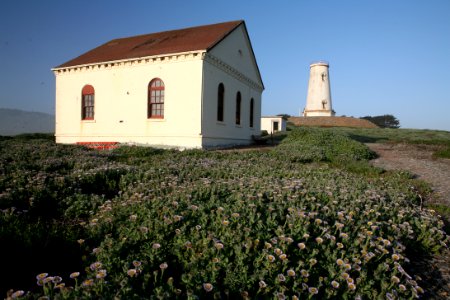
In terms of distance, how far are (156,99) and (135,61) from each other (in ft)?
9.19

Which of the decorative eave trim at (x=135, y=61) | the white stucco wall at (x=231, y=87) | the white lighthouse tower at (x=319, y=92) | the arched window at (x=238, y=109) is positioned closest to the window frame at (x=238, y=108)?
the arched window at (x=238, y=109)

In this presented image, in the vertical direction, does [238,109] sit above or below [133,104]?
above

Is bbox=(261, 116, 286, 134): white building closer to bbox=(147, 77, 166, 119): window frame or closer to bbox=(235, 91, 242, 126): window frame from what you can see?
bbox=(235, 91, 242, 126): window frame

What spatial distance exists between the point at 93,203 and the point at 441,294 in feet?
16.3

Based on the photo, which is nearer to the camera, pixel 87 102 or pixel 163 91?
pixel 163 91

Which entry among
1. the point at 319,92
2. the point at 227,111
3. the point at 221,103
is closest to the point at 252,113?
the point at 227,111

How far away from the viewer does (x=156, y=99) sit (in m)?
16.7

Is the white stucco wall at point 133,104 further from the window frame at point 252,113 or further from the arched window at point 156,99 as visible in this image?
the window frame at point 252,113

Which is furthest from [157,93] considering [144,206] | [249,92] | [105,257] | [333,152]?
[105,257]

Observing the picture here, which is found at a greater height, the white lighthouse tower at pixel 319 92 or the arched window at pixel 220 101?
the white lighthouse tower at pixel 319 92

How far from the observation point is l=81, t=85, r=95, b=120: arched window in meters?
18.9

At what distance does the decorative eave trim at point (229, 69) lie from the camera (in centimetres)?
1575

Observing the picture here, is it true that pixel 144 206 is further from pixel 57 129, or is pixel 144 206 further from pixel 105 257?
pixel 57 129

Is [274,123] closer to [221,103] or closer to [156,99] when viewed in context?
[221,103]
